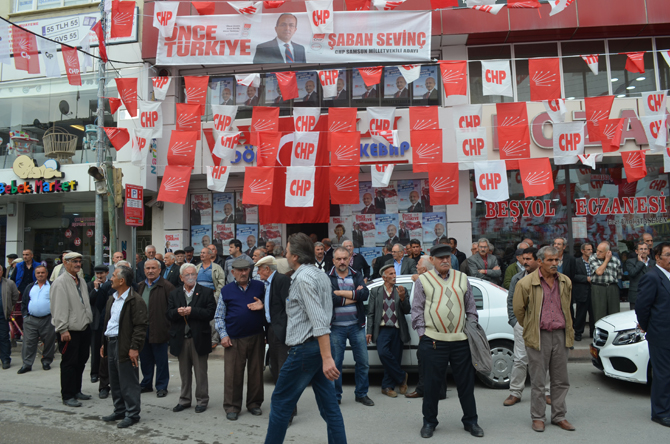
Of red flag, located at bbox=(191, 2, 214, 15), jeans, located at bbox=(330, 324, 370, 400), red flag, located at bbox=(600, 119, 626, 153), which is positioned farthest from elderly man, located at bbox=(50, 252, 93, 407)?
red flag, located at bbox=(600, 119, 626, 153)

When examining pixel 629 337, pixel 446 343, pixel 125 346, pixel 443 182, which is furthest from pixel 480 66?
pixel 125 346

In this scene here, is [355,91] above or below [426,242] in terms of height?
above

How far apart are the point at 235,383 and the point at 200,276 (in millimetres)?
3524

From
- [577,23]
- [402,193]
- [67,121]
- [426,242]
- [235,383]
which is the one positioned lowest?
[235,383]

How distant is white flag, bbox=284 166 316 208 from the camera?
37.2ft

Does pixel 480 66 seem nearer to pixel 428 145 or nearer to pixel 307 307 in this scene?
pixel 428 145

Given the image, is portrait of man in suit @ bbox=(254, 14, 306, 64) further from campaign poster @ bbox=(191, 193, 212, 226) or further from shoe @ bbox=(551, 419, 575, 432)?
shoe @ bbox=(551, 419, 575, 432)

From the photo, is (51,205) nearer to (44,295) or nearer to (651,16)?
(44,295)

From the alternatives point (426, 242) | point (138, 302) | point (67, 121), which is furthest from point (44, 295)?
point (426, 242)

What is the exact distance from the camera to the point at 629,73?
40.8ft

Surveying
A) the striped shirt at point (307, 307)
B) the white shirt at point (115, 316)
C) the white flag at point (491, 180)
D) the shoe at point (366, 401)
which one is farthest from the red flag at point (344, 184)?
the striped shirt at point (307, 307)

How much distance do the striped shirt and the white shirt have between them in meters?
2.82

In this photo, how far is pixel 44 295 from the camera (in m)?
8.70

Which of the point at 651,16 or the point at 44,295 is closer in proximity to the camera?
the point at 44,295
